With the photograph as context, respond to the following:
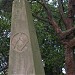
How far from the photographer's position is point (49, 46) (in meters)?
15.8

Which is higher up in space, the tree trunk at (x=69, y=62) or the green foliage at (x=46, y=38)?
the green foliage at (x=46, y=38)

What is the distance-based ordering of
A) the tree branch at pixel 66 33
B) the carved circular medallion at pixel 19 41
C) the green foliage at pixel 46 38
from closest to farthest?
the carved circular medallion at pixel 19 41 → the tree branch at pixel 66 33 → the green foliage at pixel 46 38

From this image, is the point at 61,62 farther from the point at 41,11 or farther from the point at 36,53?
the point at 36,53

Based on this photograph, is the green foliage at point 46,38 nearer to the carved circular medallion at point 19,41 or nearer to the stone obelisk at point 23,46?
the stone obelisk at point 23,46

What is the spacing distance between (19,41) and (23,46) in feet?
0.44

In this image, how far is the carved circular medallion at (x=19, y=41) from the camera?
5.70 meters

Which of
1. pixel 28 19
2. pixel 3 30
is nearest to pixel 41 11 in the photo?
pixel 3 30

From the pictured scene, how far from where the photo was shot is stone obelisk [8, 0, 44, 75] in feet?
18.3

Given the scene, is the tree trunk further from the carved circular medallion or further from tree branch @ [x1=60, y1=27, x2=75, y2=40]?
the carved circular medallion

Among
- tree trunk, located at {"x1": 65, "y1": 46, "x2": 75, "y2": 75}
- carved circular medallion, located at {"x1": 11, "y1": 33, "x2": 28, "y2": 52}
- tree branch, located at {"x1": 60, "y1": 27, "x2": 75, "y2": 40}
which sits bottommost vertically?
tree trunk, located at {"x1": 65, "y1": 46, "x2": 75, "y2": 75}

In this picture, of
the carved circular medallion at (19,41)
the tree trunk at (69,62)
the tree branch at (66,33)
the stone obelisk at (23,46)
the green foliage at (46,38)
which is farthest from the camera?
the green foliage at (46,38)

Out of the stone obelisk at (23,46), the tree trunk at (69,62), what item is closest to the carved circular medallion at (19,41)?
the stone obelisk at (23,46)

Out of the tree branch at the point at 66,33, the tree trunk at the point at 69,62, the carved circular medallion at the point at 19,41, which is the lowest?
the tree trunk at the point at 69,62

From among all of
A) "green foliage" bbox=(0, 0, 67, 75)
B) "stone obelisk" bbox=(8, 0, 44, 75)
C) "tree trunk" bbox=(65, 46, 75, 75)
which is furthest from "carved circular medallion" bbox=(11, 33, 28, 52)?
"green foliage" bbox=(0, 0, 67, 75)
